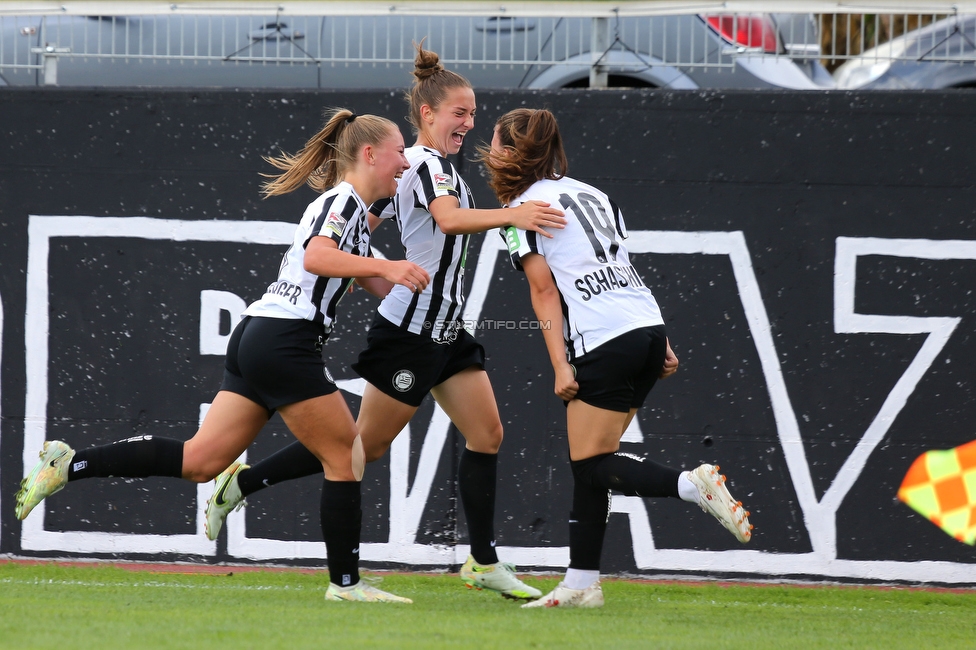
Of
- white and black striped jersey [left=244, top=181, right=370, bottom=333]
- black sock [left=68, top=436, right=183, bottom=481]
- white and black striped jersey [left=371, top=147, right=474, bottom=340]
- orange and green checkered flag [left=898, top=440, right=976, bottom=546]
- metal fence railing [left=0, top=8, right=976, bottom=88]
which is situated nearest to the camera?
orange and green checkered flag [left=898, top=440, right=976, bottom=546]

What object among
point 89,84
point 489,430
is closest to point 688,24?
point 489,430

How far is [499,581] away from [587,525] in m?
0.57

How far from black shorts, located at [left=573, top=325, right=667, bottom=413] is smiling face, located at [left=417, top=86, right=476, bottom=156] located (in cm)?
105

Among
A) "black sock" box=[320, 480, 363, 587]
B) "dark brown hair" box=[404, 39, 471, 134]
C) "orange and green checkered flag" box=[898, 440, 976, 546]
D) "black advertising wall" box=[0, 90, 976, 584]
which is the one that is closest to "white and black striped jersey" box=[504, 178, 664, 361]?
"dark brown hair" box=[404, 39, 471, 134]

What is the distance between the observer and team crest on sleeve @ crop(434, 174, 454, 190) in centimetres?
405

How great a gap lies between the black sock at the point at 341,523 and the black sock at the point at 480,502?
1.96 feet

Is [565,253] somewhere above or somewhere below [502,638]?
above

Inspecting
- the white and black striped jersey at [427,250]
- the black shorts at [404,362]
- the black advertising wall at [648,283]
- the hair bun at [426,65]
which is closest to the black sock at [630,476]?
the black shorts at [404,362]

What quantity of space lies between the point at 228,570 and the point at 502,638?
7.70ft

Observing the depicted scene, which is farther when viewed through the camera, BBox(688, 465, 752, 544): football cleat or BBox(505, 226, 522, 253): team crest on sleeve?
BBox(505, 226, 522, 253): team crest on sleeve

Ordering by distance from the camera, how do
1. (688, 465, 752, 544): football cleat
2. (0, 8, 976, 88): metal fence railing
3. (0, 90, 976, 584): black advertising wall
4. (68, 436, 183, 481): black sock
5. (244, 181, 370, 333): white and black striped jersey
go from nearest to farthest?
(688, 465, 752, 544): football cleat
(244, 181, 370, 333): white and black striped jersey
(68, 436, 183, 481): black sock
(0, 90, 976, 584): black advertising wall
(0, 8, 976, 88): metal fence railing

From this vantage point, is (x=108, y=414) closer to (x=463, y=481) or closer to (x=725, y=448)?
(x=463, y=481)

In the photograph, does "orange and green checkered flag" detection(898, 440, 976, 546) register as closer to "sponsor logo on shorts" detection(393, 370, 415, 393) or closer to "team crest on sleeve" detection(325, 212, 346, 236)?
"sponsor logo on shorts" detection(393, 370, 415, 393)

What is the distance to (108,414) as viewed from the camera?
5367 mm
